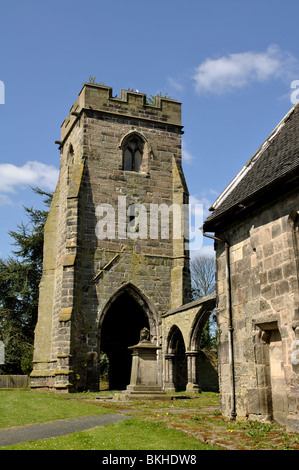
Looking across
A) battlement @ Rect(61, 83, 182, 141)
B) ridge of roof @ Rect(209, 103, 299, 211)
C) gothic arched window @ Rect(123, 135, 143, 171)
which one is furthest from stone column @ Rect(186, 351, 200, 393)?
battlement @ Rect(61, 83, 182, 141)

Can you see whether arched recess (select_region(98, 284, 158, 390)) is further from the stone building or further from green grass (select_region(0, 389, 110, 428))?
the stone building

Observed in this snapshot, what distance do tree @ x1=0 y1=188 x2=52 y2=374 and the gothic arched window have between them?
11.6 meters

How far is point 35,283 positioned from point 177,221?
492 inches

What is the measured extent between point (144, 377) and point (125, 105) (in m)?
12.3

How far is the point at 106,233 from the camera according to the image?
20.3 metres

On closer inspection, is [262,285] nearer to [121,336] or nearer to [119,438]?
[119,438]

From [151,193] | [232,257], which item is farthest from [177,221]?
[232,257]

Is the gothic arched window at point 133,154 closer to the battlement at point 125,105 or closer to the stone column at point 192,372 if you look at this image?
the battlement at point 125,105

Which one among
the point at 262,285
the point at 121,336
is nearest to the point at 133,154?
the point at 121,336

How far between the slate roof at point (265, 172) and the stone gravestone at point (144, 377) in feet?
19.9

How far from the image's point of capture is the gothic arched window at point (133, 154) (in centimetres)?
2188

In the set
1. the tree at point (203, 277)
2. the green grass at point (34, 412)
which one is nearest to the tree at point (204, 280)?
the tree at point (203, 277)
